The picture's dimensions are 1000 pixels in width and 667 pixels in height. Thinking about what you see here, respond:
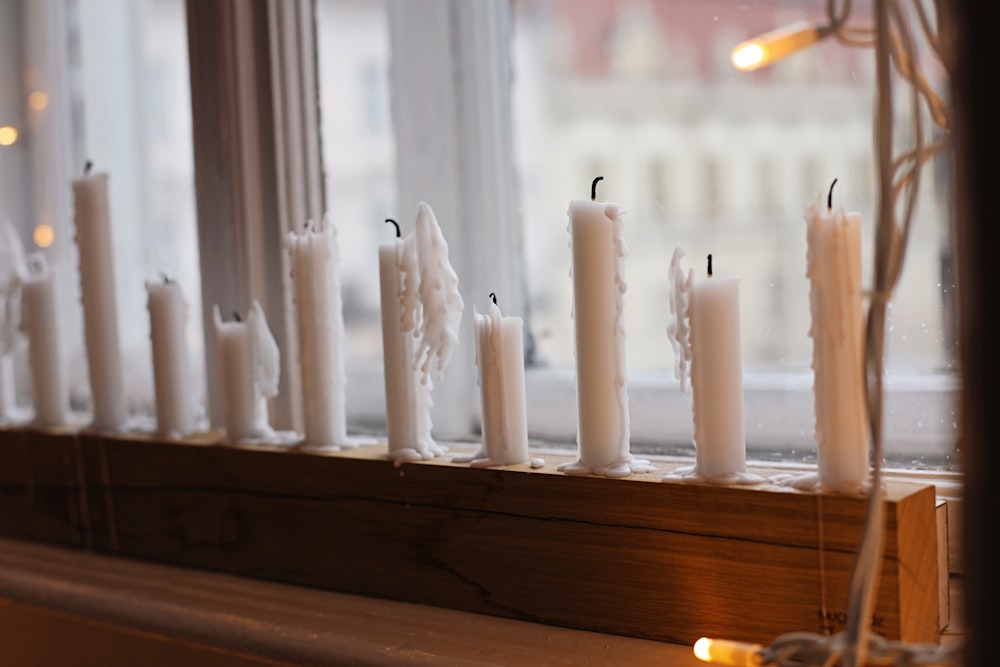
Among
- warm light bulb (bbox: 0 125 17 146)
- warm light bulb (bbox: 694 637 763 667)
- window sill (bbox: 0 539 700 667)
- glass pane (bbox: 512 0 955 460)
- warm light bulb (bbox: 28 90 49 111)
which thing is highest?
warm light bulb (bbox: 28 90 49 111)

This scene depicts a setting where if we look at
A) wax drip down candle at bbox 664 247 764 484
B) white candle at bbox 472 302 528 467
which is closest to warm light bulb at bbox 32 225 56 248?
white candle at bbox 472 302 528 467

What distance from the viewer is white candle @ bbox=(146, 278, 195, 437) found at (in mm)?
1070

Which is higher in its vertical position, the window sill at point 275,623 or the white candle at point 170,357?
the white candle at point 170,357

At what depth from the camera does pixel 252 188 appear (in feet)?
3.50

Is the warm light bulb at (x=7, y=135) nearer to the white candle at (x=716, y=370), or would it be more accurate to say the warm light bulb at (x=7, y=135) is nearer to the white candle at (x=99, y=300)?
the white candle at (x=99, y=300)

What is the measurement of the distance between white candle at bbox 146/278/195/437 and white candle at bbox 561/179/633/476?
1.59 ft

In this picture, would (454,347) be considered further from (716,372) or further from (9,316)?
(9,316)

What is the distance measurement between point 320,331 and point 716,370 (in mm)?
390

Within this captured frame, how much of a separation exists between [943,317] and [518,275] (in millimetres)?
424

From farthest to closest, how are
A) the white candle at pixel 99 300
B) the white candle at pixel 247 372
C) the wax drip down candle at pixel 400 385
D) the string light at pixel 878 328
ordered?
1. the white candle at pixel 99 300
2. the white candle at pixel 247 372
3. the wax drip down candle at pixel 400 385
4. the string light at pixel 878 328

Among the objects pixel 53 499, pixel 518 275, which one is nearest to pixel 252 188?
pixel 518 275

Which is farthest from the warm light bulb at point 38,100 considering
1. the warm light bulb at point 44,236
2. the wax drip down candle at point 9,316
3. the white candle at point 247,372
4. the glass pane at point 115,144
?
the white candle at point 247,372

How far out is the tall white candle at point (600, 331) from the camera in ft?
2.52

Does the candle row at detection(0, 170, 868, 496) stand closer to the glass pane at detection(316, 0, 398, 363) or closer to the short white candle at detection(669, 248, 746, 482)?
the short white candle at detection(669, 248, 746, 482)
